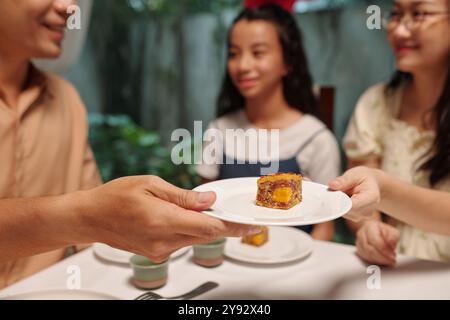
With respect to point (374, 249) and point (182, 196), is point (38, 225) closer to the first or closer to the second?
point (182, 196)

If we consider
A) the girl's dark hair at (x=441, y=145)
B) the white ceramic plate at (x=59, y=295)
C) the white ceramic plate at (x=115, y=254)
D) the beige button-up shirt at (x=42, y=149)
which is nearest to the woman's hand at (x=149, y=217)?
the white ceramic plate at (x=59, y=295)

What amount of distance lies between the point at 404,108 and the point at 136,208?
1275 millimetres

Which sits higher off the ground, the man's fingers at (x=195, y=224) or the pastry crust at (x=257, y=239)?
the man's fingers at (x=195, y=224)

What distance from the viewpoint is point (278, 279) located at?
111cm

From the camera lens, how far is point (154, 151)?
3.72 metres

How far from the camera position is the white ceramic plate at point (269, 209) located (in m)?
0.74

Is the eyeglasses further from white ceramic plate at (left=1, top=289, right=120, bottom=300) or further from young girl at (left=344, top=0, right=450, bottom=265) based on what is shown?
white ceramic plate at (left=1, top=289, right=120, bottom=300)

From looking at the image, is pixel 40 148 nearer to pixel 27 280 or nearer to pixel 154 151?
pixel 27 280

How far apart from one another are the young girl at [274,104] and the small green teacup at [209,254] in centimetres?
68

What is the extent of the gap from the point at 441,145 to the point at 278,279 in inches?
32.2

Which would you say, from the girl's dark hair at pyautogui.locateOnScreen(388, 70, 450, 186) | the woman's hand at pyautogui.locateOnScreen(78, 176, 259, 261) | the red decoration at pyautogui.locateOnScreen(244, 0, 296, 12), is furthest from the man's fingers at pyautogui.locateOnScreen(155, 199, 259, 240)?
the red decoration at pyautogui.locateOnScreen(244, 0, 296, 12)

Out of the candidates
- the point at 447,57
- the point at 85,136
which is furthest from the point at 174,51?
the point at 447,57

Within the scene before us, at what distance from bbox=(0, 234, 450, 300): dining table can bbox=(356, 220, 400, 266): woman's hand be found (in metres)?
0.02

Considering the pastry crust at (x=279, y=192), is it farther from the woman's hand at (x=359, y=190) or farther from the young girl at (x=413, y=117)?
the young girl at (x=413, y=117)
